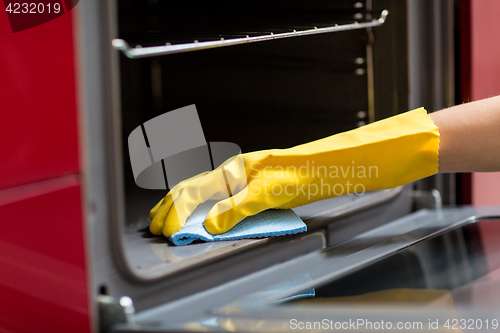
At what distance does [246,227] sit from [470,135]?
1.63ft

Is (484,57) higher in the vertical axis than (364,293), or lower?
higher

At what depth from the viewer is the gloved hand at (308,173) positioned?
0.83 metres

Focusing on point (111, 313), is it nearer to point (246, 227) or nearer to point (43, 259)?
point (43, 259)

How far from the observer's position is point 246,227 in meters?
0.84

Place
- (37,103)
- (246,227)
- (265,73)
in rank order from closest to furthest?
(37,103), (246,227), (265,73)

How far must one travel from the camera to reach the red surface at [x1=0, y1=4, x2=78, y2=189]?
48 centimetres

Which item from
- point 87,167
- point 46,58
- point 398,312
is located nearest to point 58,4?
point 46,58

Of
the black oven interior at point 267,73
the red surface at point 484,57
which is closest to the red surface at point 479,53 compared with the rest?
the red surface at point 484,57

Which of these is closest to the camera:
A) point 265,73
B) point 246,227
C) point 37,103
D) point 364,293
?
point 37,103

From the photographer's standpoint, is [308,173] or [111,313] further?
[308,173]

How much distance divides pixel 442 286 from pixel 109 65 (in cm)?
Answer: 61

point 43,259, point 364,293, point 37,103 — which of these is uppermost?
point 37,103

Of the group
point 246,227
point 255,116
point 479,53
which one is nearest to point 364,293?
point 246,227

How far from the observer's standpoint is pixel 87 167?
541 mm
